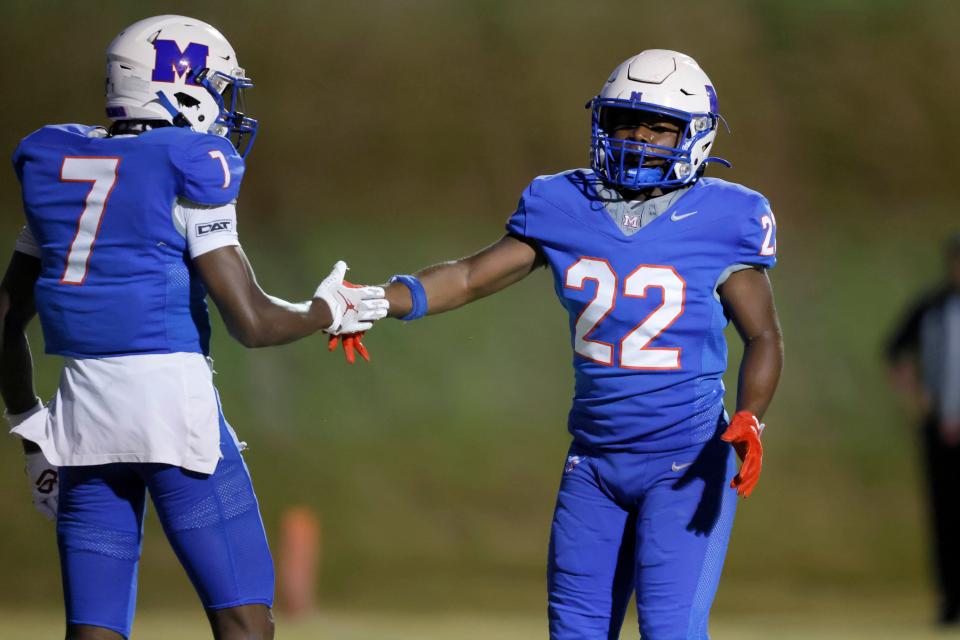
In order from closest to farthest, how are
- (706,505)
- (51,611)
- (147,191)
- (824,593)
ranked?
(147,191) → (706,505) → (51,611) → (824,593)

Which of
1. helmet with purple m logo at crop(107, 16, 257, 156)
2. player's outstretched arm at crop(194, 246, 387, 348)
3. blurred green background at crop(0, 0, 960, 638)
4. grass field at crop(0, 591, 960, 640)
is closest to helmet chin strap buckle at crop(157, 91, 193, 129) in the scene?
helmet with purple m logo at crop(107, 16, 257, 156)

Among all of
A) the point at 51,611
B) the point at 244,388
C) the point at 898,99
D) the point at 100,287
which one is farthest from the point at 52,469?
the point at 898,99

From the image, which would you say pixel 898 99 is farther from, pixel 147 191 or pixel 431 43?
pixel 147 191

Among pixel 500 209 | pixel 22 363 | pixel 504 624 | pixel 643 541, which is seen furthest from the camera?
pixel 500 209

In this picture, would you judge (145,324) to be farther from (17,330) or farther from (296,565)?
(296,565)

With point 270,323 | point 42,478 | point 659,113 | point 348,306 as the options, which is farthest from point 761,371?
point 42,478

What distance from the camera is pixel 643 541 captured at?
2.51 meters

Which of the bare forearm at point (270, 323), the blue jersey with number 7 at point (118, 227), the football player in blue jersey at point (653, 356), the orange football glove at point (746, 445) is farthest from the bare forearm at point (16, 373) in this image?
the orange football glove at point (746, 445)

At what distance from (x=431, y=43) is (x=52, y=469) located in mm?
3990

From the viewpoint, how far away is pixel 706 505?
254 centimetres

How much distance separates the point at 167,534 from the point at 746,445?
1.08 metres

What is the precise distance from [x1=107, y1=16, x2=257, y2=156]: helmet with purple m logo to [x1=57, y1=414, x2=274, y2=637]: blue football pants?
60 cm

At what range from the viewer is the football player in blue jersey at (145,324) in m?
2.29

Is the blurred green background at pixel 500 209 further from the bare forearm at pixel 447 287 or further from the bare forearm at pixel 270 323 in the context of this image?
the bare forearm at pixel 270 323
